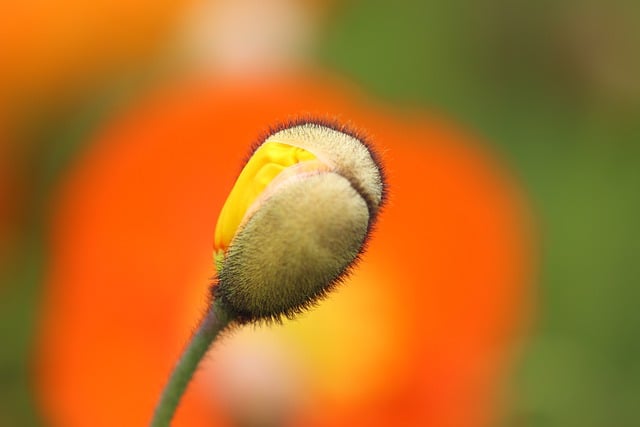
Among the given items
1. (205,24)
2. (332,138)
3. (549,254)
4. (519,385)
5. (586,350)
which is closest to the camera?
(332,138)

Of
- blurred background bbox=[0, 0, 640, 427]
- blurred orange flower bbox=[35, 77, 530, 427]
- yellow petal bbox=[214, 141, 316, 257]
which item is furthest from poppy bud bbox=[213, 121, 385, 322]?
blurred background bbox=[0, 0, 640, 427]

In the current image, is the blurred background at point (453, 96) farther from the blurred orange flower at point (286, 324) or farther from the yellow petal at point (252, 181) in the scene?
the yellow petal at point (252, 181)

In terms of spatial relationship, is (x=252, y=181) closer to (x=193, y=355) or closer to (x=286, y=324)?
(x=193, y=355)

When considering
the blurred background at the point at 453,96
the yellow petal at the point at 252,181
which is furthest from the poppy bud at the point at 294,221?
the blurred background at the point at 453,96

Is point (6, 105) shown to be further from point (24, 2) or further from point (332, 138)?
point (332, 138)

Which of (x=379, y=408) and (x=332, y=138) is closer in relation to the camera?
(x=332, y=138)

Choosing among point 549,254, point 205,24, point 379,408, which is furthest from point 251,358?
point 205,24

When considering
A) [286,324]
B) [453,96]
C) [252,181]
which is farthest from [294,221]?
[453,96]
